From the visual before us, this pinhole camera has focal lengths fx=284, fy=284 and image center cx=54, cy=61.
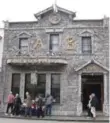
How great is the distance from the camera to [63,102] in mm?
23000

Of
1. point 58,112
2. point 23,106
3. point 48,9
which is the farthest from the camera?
point 48,9

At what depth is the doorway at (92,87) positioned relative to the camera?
23781 millimetres

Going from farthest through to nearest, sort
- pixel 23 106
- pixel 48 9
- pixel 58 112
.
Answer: pixel 48 9 → pixel 58 112 → pixel 23 106

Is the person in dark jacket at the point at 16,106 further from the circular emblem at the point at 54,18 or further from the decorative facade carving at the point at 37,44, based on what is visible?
the circular emblem at the point at 54,18

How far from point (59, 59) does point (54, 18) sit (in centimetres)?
397

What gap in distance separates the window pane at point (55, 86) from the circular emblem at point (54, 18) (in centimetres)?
465

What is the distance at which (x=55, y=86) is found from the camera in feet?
77.3

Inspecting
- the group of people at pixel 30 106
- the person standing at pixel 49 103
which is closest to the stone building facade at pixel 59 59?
the person standing at pixel 49 103

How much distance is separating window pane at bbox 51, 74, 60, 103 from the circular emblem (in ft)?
15.2

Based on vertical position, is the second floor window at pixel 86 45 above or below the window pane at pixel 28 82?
above

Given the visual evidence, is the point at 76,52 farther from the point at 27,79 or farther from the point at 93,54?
the point at 27,79

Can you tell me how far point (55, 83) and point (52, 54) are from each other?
2426 mm

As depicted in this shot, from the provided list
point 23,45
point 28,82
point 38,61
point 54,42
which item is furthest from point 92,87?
point 23,45

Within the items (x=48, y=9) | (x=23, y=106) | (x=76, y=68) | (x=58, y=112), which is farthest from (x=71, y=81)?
(x=48, y=9)
